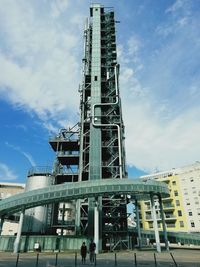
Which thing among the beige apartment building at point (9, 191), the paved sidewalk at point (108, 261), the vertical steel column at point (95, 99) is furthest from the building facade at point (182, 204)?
the paved sidewalk at point (108, 261)

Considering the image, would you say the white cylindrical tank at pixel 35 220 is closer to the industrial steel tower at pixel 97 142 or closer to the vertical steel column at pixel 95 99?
the industrial steel tower at pixel 97 142

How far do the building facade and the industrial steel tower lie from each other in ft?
112

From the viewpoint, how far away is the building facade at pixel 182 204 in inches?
2980

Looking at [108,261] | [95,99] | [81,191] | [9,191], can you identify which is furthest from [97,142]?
[9,191]

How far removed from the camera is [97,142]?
54875 mm

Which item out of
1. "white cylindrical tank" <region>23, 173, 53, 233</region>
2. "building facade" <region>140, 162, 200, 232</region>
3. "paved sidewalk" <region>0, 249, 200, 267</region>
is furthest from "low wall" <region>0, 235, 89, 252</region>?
"building facade" <region>140, 162, 200, 232</region>

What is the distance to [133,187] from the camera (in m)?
36.3

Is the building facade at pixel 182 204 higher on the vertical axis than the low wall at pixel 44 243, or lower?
higher

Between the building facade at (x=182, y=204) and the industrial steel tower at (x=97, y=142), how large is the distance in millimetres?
34240

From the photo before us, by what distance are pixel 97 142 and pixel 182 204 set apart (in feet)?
138

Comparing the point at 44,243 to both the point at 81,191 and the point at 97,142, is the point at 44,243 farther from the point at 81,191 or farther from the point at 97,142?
the point at 97,142

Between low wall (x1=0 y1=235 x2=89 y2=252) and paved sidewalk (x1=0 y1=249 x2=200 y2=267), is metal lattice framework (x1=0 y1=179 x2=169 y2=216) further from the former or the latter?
paved sidewalk (x1=0 y1=249 x2=200 y2=267)

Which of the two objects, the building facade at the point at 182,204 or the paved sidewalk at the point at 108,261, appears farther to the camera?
the building facade at the point at 182,204

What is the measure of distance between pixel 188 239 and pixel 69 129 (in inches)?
1454
